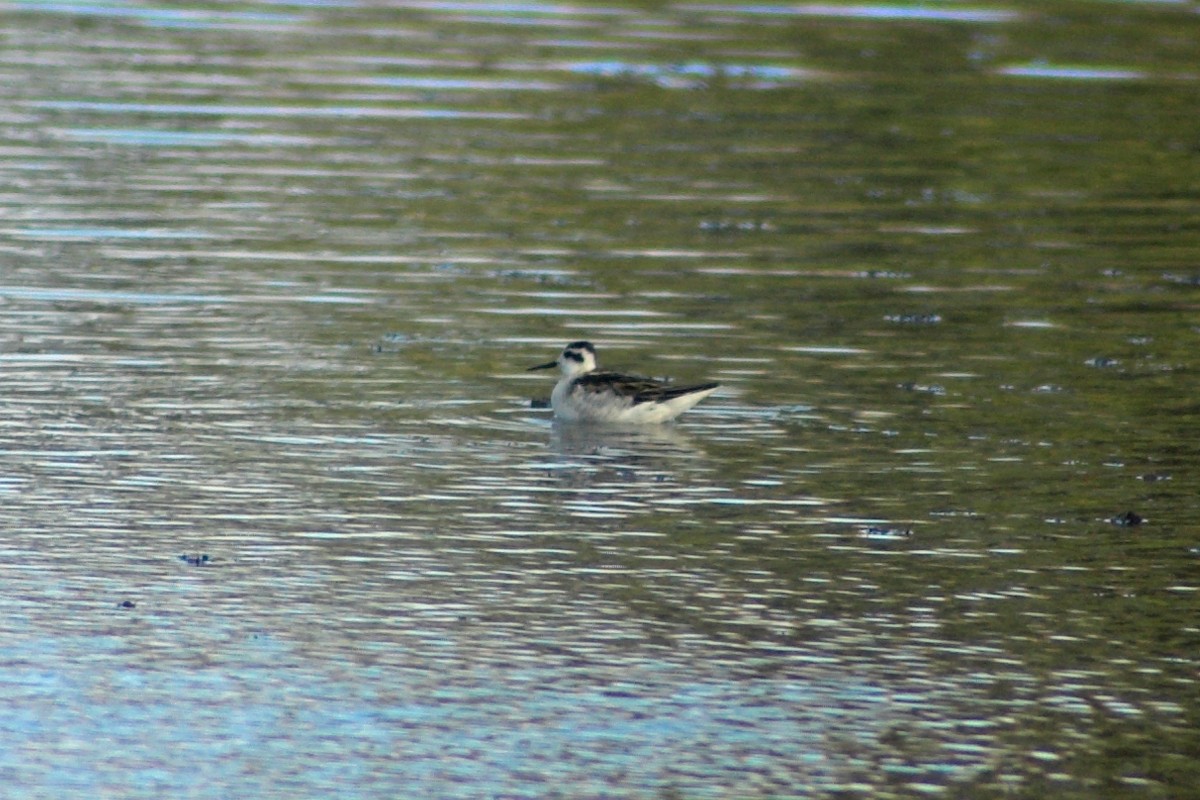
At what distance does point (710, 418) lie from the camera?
15.3 meters

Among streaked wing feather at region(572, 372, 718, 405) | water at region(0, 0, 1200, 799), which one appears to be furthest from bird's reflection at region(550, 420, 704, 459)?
streaked wing feather at region(572, 372, 718, 405)

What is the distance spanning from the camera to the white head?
50.2 ft

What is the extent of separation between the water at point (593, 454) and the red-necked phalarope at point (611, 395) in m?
0.21

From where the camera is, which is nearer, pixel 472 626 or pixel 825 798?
pixel 825 798

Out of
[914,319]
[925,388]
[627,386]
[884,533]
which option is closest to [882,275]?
[914,319]

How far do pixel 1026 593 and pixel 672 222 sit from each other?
13.0 metres

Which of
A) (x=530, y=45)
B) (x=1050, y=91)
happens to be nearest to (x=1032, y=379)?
(x=1050, y=91)

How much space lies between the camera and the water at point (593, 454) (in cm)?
849

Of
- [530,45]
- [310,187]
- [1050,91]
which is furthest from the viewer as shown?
[530,45]

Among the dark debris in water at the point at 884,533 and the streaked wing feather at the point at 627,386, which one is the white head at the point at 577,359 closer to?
the streaked wing feather at the point at 627,386

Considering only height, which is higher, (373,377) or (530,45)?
(530,45)

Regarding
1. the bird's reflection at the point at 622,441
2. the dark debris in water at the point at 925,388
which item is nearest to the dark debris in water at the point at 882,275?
the dark debris in water at the point at 925,388

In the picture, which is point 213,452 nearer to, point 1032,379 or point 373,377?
point 373,377

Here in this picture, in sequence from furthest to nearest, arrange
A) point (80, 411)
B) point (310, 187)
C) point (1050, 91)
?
point (1050, 91)
point (310, 187)
point (80, 411)
